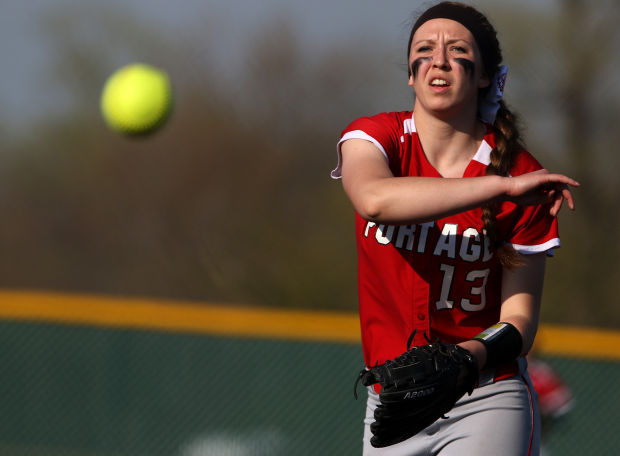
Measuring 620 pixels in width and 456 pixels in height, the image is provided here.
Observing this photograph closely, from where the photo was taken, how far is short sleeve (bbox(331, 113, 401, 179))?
245 cm

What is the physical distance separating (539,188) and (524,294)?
0.54 meters

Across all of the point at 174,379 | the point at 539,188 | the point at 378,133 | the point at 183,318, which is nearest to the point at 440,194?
the point at 539,188

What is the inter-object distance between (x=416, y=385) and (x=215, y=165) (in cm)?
1171

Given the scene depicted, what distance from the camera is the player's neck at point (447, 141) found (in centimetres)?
260

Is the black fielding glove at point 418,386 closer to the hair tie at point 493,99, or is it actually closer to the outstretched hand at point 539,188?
the outstretched hand at point 539,188

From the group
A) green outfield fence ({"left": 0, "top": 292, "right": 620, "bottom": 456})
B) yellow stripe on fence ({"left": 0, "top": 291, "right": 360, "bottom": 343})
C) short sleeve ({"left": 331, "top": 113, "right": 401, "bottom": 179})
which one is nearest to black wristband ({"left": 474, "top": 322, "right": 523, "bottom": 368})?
short sleeve ({"left": 331, "top": 113, "right": 401, "bottom": 179})

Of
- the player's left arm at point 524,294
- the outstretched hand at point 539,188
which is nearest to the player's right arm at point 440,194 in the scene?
the outstretched hand at point 539,188

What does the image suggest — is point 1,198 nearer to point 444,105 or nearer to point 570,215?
point 570,215

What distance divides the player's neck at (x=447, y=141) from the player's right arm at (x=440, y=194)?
41 centimetres

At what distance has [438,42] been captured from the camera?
2.53m

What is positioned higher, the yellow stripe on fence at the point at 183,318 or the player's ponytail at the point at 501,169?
the player's ponytail at the point at 501,169

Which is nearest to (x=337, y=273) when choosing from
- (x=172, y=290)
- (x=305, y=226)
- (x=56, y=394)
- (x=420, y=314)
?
(x=305, y=226)

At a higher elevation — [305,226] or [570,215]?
[570,215]

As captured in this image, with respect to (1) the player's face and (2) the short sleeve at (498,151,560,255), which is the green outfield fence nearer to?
(2) the short sleeve at (498,151,560,255)
